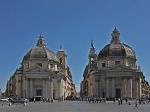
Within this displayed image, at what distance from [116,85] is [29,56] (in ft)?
86.2

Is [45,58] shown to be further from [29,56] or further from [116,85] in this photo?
[116,85]

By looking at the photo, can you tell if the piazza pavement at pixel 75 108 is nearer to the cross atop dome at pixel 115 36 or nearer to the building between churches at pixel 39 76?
the building between churches at pixel 39 76

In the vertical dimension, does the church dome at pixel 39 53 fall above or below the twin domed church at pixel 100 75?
above

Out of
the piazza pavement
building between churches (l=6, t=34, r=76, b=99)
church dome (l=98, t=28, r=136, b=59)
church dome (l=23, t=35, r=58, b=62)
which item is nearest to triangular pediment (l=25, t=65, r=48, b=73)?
building between churches (l=6, t=34, r=76, b=99)

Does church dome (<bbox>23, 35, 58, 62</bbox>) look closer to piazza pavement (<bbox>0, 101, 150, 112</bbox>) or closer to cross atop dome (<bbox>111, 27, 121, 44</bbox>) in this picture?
cross atop dome (<bbox>111, 27, 121, 44</bbox>)

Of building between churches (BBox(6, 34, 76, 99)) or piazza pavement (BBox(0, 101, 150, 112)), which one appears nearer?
piazza pavement (BBox(0, 101, 150, 112))

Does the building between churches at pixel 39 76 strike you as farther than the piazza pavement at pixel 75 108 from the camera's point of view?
Yes

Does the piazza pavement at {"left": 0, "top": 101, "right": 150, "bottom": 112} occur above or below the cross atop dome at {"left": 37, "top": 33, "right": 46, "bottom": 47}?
below

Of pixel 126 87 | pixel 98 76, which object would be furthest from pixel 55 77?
pixel 126 87

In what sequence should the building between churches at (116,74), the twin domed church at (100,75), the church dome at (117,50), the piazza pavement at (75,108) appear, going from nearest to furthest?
the piazza pavement at (75,108)
the building between churches at (116,74)
the twin domed church at (100,75)
the church dome at (117,50)

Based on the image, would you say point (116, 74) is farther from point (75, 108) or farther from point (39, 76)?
point (75, 108)

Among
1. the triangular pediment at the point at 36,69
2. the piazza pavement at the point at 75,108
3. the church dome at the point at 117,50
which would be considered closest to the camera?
the piazza pavement at the point at 75,108

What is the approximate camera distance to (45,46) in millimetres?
129500

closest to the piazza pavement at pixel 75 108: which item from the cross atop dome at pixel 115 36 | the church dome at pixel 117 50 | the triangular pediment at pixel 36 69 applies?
the triangular pediment at pixel 36 69
